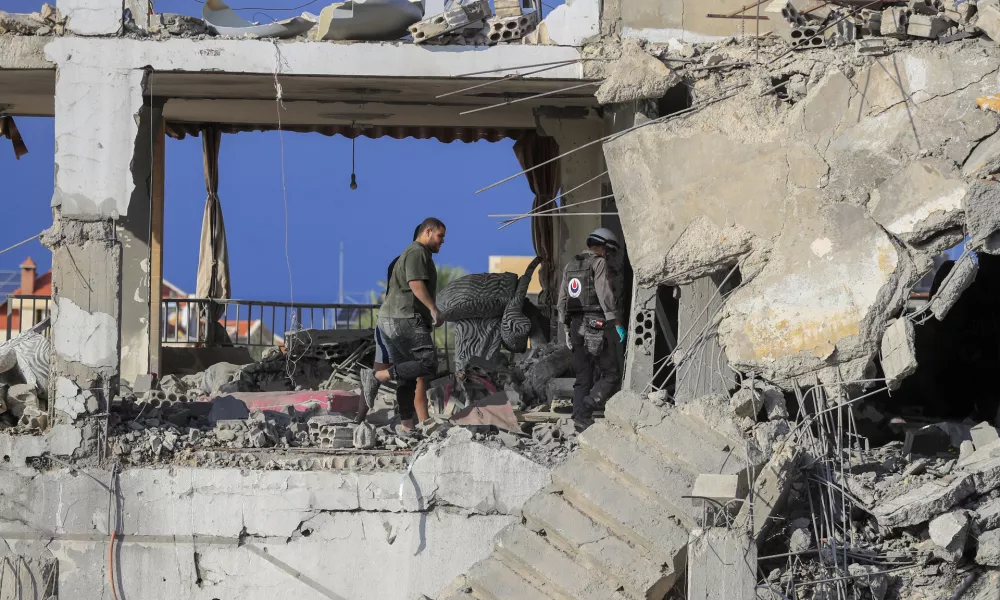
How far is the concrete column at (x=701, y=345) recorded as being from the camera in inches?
348

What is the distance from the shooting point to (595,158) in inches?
512

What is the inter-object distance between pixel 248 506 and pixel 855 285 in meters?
4.68

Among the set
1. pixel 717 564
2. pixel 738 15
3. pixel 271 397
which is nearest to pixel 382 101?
pixel 271 397

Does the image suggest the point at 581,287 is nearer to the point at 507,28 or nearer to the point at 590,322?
the point at 590,322

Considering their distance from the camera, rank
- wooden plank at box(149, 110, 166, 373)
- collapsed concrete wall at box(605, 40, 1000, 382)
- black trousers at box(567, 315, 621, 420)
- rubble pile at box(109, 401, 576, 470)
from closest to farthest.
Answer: collapsed concrete wall at box(605, 40, 1000, 382) → rubble pile at box(109, 401, 576, 470) → black trousers at box(567, 315, 621, 420) → wooden plank at box(149, 110, 166, 373)

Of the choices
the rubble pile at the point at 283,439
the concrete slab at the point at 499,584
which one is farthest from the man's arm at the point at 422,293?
the concrete slab at the point at 499,584

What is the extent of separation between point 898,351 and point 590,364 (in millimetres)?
2852

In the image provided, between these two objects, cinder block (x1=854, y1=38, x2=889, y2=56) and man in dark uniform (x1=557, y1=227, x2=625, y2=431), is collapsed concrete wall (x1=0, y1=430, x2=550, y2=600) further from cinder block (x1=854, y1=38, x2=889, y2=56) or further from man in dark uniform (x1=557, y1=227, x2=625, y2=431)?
cinder block (x1=854, y1=38, x2=889, y2=56)

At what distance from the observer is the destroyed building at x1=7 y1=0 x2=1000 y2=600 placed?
23.6 feet

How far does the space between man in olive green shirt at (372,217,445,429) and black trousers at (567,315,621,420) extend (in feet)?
4.10

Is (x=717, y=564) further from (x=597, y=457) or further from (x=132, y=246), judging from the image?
(x=132, y=246)

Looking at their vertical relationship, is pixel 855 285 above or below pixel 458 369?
above

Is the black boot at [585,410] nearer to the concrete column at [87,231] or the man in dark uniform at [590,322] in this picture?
the man in dark uniform at [590,322]

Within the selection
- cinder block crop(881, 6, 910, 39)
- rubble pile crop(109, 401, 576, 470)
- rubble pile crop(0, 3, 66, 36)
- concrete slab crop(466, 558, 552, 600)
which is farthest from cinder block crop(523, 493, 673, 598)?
rubble pile crop(0, 3, 66, 36)
